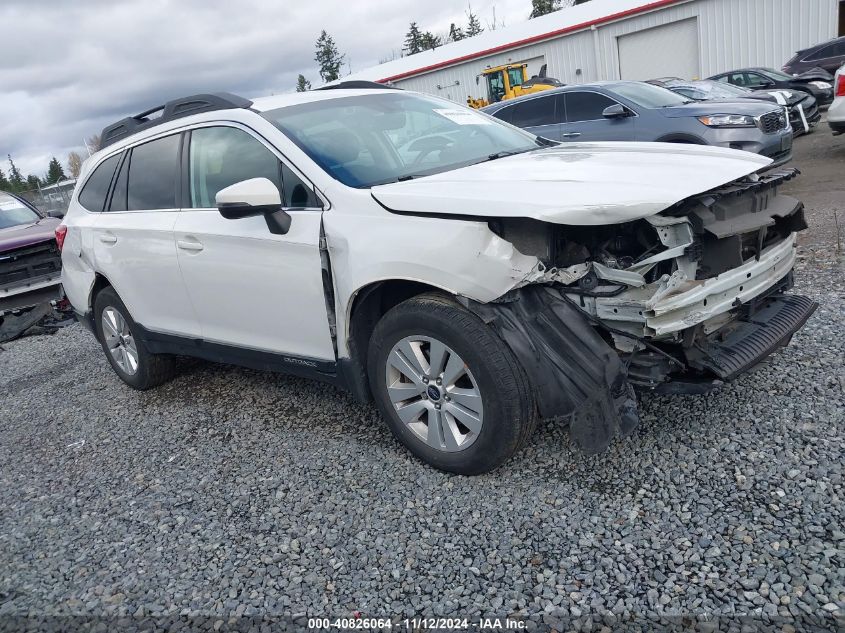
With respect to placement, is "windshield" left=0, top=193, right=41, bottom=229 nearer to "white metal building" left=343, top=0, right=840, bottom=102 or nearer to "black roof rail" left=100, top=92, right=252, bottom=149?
"black roof rail" left=100, top=92, right=252, bottom=149

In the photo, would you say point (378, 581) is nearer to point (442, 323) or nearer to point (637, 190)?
point (442, 323)

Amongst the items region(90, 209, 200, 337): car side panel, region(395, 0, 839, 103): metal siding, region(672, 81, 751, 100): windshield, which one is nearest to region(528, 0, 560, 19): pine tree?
region(395, 0, 839, 103): metal siding

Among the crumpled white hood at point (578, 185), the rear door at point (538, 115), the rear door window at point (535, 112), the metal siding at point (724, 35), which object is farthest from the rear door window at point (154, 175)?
the metal siding at point (724, 35)

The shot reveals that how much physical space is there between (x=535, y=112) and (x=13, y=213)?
790 cm

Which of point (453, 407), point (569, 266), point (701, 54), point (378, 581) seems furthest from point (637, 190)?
point (701, 54)

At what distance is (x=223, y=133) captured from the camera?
3.87 m

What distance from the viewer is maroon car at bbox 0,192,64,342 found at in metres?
8.30

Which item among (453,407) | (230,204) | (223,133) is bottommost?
(453,407)

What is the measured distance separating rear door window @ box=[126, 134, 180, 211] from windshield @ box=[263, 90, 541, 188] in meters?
0.90

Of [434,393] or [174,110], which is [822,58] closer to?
[174,110]

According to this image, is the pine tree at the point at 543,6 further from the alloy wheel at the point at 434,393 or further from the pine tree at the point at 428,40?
the alloy wheel at the point at 434,393

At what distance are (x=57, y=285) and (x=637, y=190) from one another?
8182mm

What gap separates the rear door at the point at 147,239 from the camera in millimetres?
4215

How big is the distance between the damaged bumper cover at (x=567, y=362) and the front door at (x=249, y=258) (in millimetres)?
988
